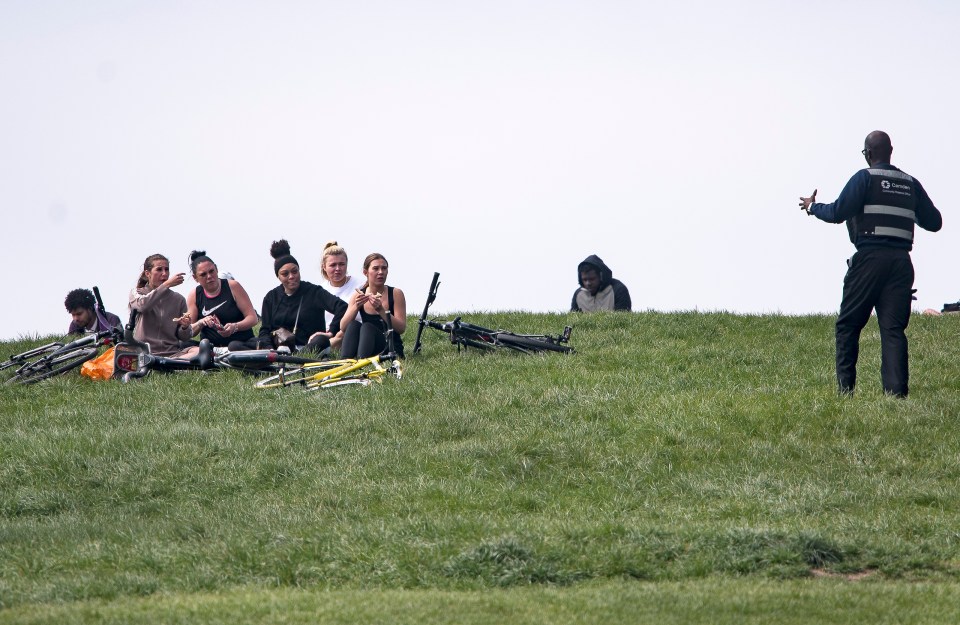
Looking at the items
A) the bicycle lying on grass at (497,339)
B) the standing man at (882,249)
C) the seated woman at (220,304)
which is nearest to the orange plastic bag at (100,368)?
the seated woman at (220,304)

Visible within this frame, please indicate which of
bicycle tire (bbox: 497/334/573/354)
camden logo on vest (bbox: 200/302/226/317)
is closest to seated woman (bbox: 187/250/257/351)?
camden logo on vest (bbox: 200/302/226/317)

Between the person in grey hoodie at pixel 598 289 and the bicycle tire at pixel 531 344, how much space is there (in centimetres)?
360

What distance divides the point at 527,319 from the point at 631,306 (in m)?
2.07

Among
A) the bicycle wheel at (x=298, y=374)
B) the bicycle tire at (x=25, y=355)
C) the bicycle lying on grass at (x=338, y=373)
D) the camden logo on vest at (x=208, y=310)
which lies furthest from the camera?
the bicycle tire at (x=25, y=355)

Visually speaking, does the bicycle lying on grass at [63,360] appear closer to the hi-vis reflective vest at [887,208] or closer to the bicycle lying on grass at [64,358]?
the bicycle lying on grass at [64,358]

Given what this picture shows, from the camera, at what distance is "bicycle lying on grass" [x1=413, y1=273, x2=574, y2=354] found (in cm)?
1686

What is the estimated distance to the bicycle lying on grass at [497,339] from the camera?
16859mm

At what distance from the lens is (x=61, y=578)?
8.61 metres

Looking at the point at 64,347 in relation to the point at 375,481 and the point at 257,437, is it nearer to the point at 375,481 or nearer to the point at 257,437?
the point at 257,437

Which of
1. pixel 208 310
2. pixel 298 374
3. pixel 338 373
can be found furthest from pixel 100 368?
pixel 338 373

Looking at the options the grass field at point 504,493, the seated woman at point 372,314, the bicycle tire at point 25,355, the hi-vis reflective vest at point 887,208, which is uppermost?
the hi-vis reflective vest at point 887,208

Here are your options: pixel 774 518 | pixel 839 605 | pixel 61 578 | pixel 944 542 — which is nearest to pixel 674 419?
pixel 774 518

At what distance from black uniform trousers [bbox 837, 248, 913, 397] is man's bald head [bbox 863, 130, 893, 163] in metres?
1.05

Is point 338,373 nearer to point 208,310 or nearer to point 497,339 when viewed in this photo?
point 497,339
